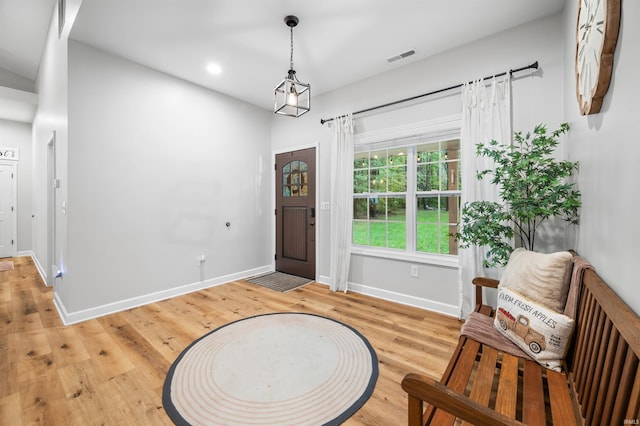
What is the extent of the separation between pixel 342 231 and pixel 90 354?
2.95m

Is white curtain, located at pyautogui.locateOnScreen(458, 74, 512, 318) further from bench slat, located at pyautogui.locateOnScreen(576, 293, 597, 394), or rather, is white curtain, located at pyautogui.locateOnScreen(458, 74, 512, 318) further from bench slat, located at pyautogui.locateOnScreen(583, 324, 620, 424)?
bench slat, located at pyautogui.locateOnScreen(583, 324, 620, 424)

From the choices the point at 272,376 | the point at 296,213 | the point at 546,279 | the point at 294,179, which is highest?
the point at 294,179

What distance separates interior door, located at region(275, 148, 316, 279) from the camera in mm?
4449

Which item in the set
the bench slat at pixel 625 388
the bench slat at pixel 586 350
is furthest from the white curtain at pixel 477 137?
the bench slat at pixel 625 388

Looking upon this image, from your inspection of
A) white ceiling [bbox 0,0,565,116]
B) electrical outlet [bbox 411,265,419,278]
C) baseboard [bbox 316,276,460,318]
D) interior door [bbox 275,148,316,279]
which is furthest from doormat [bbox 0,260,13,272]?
electrical outlet [bbox 411,265,419,278]

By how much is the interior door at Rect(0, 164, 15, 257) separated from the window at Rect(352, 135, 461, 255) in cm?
777

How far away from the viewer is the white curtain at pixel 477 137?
267 centimetres

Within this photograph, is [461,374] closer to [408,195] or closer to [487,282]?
[487,282]

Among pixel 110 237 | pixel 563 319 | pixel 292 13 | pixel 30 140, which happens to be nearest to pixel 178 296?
pixel 110 237

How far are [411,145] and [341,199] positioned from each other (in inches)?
46.3

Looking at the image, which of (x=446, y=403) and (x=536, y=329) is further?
(x=536, y=329)

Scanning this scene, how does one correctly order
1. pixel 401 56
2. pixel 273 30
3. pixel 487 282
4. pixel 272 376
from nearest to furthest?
1. pixel 272 376
2. pixel 487 282
3. pixel 273 30
4. pixel 401 56

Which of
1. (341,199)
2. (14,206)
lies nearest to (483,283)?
(341,199)

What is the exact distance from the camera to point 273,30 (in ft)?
9.07
